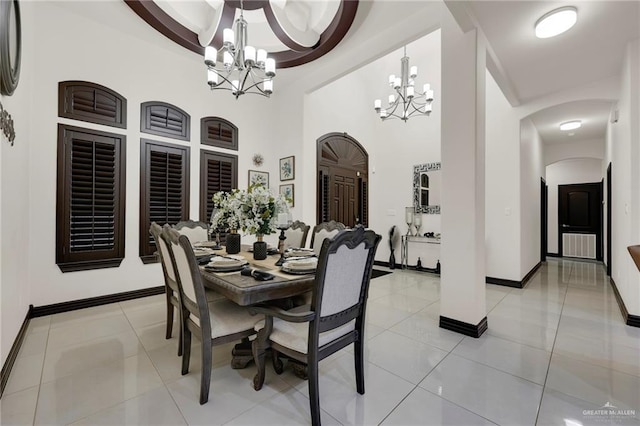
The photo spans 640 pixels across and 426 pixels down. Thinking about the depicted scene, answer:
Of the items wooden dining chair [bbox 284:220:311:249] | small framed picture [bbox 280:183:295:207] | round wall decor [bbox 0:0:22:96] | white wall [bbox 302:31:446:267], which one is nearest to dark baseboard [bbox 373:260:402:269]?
white wall [bbox 302:31:446:267]

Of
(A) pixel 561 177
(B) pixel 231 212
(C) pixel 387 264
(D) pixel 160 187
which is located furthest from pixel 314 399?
(A) pixel 561 177

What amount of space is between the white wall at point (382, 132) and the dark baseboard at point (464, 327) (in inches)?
107

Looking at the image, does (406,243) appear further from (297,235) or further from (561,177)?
(561,177)

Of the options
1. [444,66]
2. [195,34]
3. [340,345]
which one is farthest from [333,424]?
[195,34]

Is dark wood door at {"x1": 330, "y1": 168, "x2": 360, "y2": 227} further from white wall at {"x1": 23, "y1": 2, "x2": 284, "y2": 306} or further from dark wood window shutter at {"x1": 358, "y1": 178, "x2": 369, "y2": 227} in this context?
white wall at {"x1": 23, "y1": 2, "x2": 284, "y2": 306}

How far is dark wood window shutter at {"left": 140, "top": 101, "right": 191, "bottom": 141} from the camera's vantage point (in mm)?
3770

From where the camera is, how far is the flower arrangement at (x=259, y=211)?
2250 millimetres

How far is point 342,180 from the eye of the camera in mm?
5559

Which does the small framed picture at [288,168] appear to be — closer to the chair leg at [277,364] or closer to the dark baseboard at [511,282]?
the chair leg at [277,364]

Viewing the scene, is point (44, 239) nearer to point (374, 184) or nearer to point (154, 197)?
point (154, 197)

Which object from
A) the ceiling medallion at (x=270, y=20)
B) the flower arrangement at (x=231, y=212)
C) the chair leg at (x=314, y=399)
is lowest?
the chair leg at (x=314, y=399)

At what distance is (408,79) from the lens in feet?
15.6

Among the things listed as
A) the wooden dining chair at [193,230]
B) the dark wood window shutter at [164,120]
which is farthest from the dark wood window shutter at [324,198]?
the dark wood window shutter at [164,120]

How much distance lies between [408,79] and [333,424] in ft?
16.3
